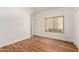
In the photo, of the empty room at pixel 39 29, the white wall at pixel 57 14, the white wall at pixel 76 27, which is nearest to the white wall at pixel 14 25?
the empty room at pixel 39 29

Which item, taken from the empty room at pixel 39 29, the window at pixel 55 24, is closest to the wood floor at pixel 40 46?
the empty room at pixel 39 29

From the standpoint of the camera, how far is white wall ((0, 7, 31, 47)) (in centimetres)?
133

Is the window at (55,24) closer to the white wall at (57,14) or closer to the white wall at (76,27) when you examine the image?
the white wall at (57,14)

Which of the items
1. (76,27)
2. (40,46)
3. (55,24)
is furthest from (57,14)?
(40,46)

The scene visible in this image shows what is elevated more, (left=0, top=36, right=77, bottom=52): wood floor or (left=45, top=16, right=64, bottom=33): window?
(left=45, top=16, right=64, bottom=33): window

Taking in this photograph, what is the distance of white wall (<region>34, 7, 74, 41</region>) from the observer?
4.32 ft

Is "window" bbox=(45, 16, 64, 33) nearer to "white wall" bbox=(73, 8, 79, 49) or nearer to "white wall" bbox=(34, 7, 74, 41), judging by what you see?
"white wall" bbox=(34, 7, 74, 41)

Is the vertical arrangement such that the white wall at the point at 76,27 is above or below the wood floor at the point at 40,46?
above

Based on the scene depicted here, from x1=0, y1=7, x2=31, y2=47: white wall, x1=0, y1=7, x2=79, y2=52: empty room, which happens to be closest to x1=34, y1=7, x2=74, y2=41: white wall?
x1=0, y1=7, x2=79, y2=52: empty room

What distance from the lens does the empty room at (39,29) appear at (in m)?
1.31

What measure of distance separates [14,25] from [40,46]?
0.60m
